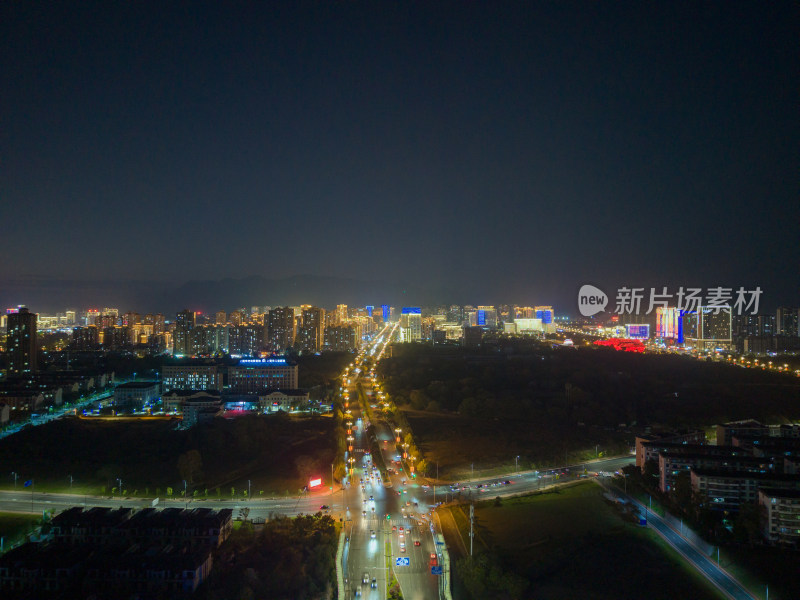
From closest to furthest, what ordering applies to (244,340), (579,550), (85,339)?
1. (579,550)
2. (244,340)
3. (85,339)

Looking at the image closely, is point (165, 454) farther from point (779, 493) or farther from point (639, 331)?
point (639, 331)

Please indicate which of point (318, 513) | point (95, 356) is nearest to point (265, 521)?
point (318, 513)

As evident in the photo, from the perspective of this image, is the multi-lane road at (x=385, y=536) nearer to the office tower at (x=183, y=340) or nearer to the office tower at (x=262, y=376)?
the office tower at (x=262, y=376)

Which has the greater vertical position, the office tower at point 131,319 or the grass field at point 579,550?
the office tower at point 131,319

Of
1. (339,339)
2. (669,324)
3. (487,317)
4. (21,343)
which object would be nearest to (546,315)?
(487,317)

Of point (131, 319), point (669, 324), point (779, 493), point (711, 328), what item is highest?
point (669, 324)

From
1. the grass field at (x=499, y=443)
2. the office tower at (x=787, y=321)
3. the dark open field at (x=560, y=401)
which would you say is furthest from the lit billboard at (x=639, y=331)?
the grass field at (x=499, y=443)
